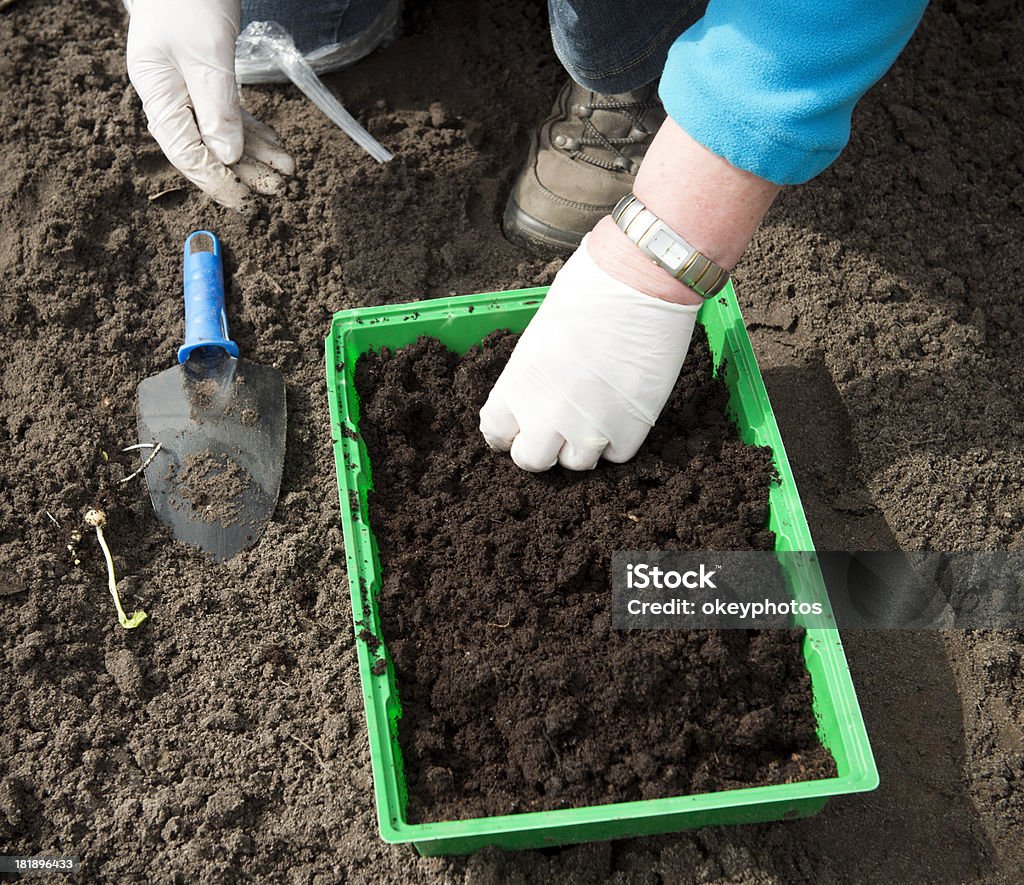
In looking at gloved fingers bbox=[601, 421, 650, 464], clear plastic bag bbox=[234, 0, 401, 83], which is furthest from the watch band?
clear plastic bag bbox=[234, 0, 401, 83]

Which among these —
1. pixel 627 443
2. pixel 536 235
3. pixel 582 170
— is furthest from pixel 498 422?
pixel 582 170

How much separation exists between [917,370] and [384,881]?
1409mm

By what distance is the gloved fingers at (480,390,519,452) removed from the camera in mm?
1595

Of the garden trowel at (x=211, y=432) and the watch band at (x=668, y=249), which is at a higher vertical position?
the watch band at (x=668, y=249)

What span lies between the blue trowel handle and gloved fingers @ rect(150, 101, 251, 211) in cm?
11

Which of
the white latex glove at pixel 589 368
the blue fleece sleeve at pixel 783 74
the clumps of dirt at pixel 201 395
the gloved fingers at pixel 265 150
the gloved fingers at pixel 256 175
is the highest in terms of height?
the blue fleece sleeve at pixel 783 74

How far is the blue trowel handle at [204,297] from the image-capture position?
1966 mm

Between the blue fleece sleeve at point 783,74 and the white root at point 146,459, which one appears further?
the white root at point 146,459

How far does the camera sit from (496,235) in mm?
2273

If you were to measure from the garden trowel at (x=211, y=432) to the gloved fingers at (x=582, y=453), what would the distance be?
64 cm

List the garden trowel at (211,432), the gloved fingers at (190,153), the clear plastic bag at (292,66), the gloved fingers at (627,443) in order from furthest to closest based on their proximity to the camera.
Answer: the clear plastic bag at (292,66), the gloved fingers at (190,153), the garden trowel at (211,432), the gloved fingers at (627,443)

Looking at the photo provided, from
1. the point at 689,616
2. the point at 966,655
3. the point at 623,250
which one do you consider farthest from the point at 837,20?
the point at 966,655
